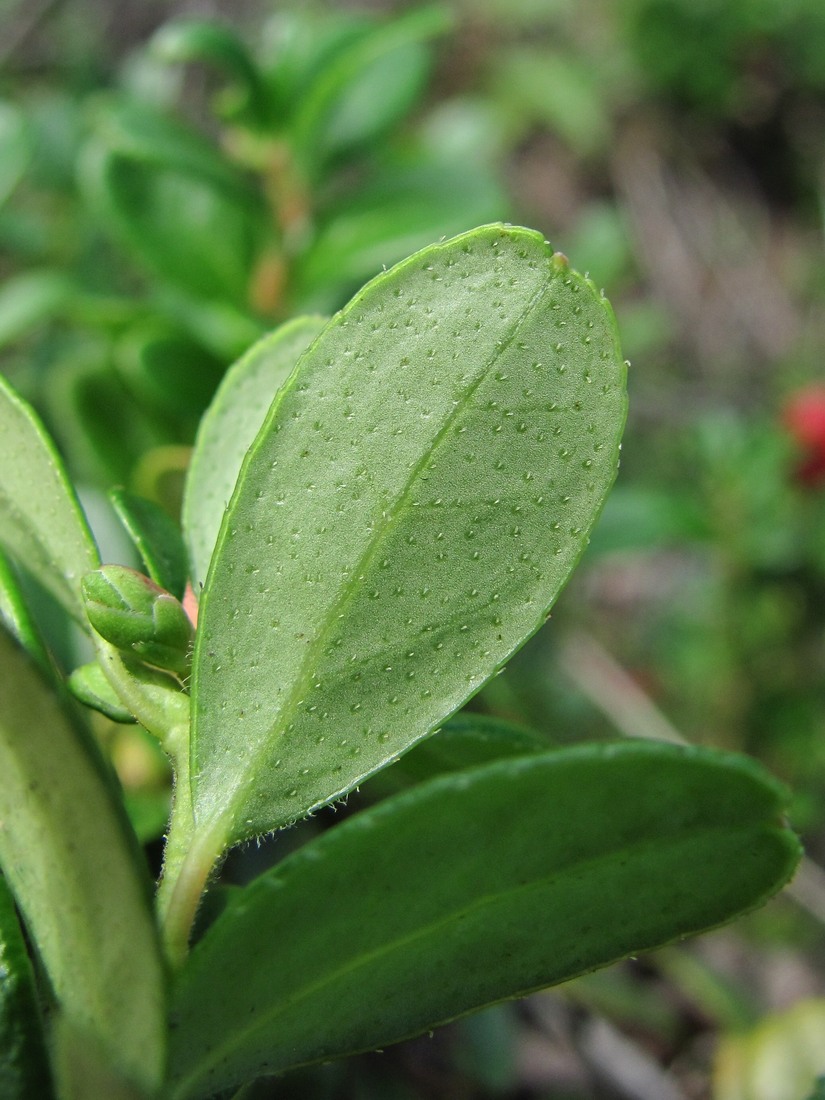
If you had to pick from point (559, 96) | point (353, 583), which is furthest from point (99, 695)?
point (559, 96)

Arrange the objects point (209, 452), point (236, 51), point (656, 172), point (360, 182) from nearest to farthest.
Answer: point (209, 452)
point (236, 51)
point (360, 182)
point (656, 172)

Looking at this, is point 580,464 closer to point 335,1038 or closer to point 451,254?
point 451,254

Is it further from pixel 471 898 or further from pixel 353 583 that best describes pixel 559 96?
pixel 471 898

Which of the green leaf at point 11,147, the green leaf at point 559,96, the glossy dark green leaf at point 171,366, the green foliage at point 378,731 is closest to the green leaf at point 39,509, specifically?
the green foliage at point 378,731

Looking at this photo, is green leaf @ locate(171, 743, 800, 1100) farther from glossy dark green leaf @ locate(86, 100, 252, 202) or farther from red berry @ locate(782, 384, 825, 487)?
red berry @ locate(782, 384, 825, 487)

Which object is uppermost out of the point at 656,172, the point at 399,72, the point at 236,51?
the point at 236,51

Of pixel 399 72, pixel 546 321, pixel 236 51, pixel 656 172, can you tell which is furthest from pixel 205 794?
pixel 656 172

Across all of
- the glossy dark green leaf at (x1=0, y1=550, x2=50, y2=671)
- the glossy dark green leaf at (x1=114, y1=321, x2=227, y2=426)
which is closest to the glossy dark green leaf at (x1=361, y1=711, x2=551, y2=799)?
the glossy dark green leaf at (x1=0, y1=550, x2=50, y2=671)

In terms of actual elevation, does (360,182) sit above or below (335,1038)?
above
